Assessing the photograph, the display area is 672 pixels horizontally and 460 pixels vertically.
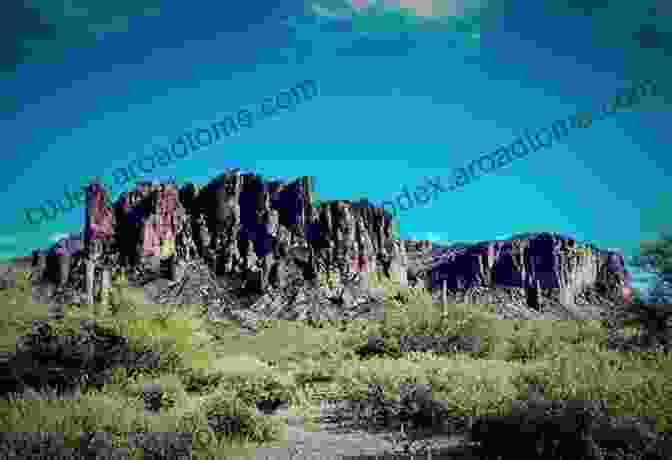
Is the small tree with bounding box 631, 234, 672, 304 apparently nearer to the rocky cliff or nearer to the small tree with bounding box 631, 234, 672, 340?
the small tree with bounding box 631, 234, 672, 340

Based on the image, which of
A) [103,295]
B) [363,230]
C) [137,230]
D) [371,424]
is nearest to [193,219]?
[137,230]

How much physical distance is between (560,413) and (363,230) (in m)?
115

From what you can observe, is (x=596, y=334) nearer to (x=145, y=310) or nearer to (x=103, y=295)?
(x=145, y=310)

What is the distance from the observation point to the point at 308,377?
2170 centimetres

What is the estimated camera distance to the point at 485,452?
908cm

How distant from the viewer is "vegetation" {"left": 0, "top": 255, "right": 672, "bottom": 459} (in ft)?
32.2

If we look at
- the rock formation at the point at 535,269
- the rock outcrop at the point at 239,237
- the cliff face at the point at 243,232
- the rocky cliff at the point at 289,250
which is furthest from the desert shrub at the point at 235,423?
the rock formation at the point at 535,269

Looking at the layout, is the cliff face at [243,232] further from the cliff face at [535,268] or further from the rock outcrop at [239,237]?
the cliff face at [535,268]

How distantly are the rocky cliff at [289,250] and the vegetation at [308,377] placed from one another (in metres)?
57.4

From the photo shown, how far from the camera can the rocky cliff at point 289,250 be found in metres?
91.2

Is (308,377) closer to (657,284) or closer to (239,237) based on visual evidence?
(657,284)

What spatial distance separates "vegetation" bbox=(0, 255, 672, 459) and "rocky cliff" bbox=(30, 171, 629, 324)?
188ft

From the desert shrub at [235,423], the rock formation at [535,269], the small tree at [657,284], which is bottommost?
the desert shrub at [235,423]

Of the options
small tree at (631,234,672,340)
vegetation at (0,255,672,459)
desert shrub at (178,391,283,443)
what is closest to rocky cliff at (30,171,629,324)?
vegetation at (0,255,672,459)
